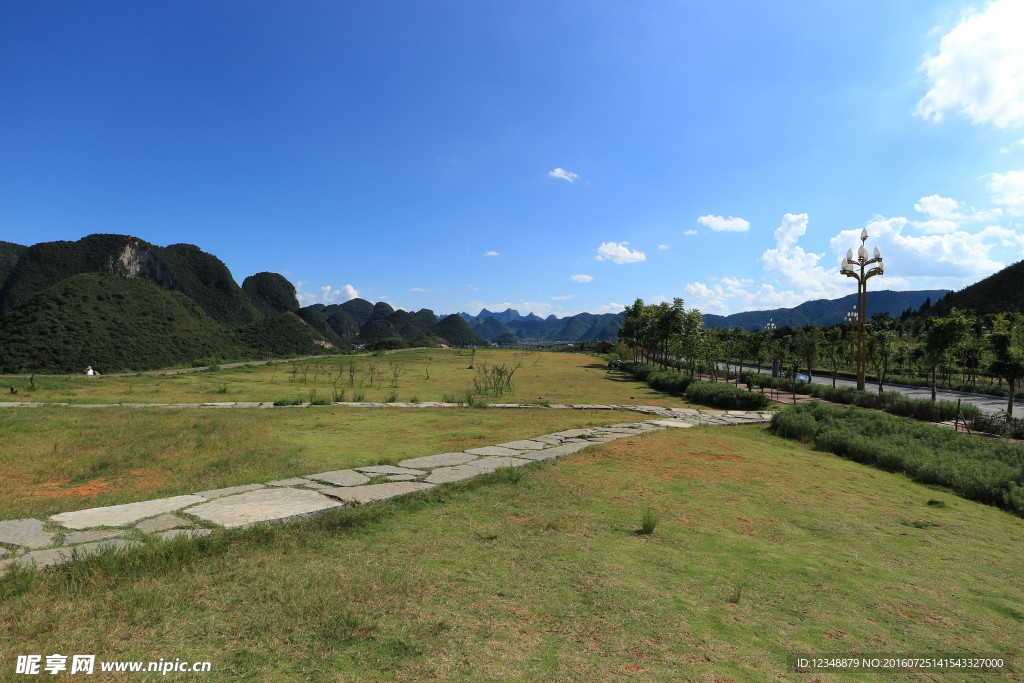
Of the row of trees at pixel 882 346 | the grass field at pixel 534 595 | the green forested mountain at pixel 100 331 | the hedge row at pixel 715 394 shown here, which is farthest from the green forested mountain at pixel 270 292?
the grass field at pixel 534 595

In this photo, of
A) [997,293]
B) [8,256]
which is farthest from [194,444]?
[8,256]

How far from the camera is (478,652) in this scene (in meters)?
2.58

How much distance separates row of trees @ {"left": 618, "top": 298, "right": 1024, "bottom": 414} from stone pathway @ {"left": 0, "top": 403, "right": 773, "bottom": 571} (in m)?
21.6

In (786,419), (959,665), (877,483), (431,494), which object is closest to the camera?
(959,665)

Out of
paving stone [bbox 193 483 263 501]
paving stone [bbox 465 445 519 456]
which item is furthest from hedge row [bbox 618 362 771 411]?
paving stone [bbox 193 483 263 501]

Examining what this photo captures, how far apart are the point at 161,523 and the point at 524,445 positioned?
6.12 metres

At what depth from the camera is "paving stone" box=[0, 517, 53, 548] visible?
370 cm

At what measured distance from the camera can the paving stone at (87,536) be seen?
376 centimetres

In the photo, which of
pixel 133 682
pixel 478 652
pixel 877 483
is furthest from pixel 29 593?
pixel 877 483

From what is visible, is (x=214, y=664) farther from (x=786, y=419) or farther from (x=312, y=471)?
(x=786, y=419)

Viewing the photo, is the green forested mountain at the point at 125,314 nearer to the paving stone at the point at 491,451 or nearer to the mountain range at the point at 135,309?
the mountain range at the point at 135,309

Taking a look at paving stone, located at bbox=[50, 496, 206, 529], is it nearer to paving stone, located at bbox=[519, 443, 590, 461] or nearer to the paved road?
paving stone, located at bbox=[519, 443, 590, 461]

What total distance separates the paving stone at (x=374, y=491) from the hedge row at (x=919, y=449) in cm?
959

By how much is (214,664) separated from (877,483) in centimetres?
1030
